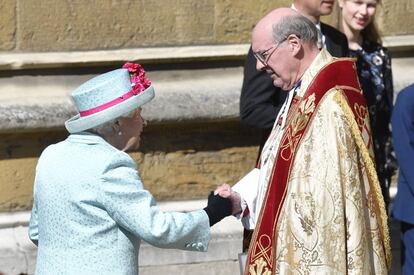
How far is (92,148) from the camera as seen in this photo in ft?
15.2

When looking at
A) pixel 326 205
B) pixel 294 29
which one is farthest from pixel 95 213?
pixel 294 29

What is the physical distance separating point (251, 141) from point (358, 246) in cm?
272

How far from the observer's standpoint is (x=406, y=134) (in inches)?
243

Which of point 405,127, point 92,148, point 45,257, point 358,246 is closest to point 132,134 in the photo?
point 92,148

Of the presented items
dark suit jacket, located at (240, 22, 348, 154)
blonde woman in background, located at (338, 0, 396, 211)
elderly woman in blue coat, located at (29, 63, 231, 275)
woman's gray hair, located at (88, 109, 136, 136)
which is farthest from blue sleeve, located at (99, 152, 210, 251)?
blonde woman in background, located at (338, 0, 396, 211)

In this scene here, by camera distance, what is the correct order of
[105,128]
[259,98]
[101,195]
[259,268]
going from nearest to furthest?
[101,195]
[105,128]
[259,268]
[259,98]

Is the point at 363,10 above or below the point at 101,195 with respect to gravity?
below

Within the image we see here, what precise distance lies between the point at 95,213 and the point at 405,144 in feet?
6.66

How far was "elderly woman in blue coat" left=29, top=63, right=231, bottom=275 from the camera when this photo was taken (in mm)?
4551

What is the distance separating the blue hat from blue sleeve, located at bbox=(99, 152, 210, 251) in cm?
14

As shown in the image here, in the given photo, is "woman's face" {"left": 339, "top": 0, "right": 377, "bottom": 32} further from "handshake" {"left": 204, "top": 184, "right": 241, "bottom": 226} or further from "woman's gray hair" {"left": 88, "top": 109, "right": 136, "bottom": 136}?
"woman's gray hair" {"left": 88, "top": 109, "right": 136, "bottom": 136}

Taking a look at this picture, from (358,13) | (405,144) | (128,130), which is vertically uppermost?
(128,130)

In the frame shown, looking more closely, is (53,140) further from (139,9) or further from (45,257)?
(45,257)

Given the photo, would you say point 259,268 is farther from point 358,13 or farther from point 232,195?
point 358,13
